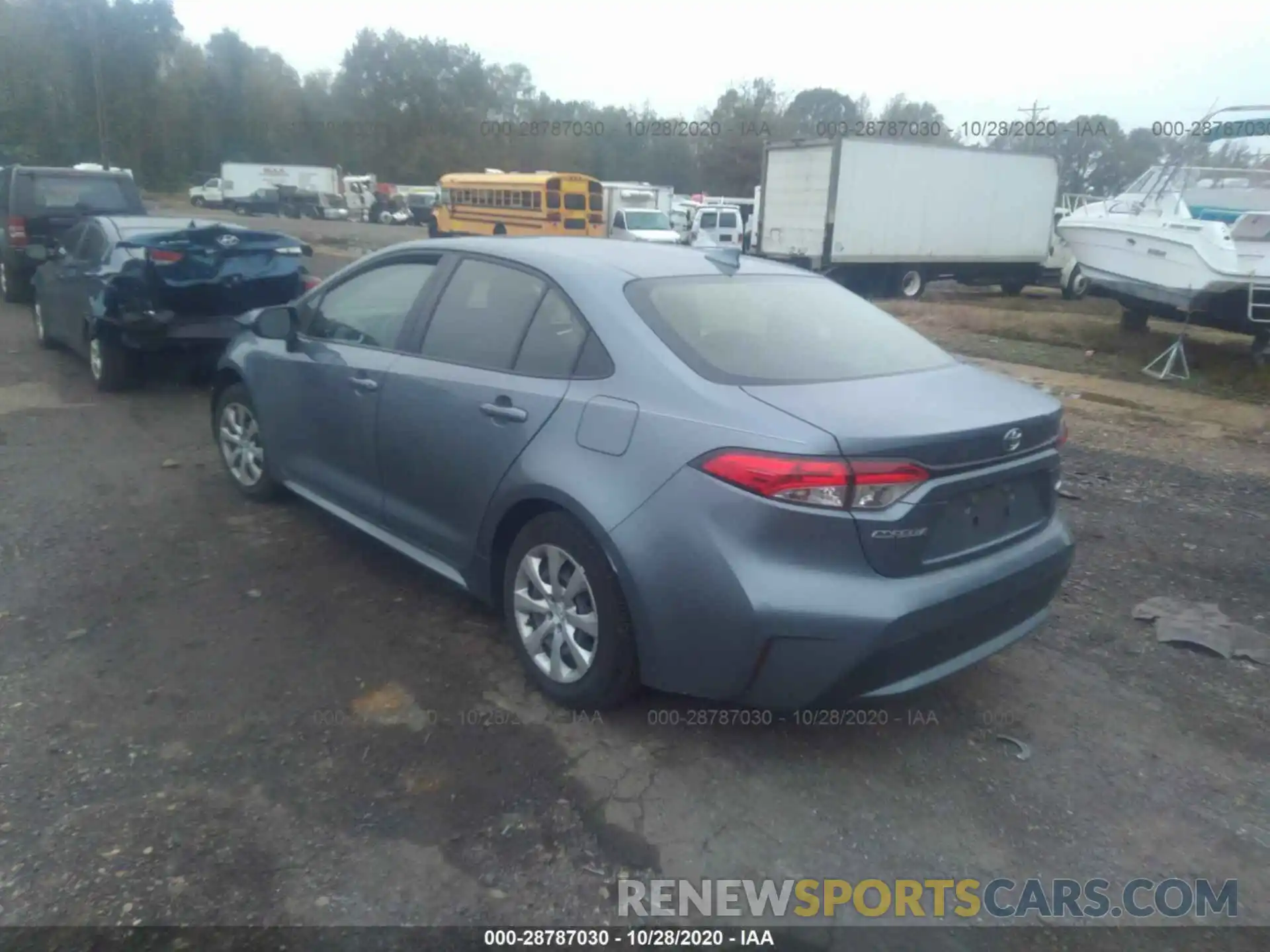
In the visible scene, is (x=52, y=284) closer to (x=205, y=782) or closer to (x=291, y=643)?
(x=291, y=643)

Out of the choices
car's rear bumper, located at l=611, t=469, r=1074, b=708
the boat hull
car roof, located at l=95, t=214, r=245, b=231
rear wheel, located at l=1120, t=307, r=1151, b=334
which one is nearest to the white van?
rear wheel, located at l=1120, t=307, r=1151, b=334

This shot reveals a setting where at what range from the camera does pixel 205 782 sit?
10.2 feet

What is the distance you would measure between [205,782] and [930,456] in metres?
2.51

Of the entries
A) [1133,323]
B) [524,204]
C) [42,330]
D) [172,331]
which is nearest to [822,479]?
[172,331]

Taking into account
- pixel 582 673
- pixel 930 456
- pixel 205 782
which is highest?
pixel 930 456

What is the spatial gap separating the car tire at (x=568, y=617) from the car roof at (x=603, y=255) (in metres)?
1.04

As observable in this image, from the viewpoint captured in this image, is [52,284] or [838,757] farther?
[52,284]

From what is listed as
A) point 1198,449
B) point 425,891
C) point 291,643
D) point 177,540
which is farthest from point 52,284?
point 1198,449

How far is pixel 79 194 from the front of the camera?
12.8 meters

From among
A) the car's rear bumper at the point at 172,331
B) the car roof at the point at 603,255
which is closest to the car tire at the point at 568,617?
the car roof at the point at 603,255

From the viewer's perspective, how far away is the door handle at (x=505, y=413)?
11.7 ft

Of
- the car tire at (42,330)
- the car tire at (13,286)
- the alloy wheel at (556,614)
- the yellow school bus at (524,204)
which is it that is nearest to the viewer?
the alloy wheel at (556,614)

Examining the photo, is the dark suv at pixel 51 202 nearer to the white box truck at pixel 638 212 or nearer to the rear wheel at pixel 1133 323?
the white box truck at pixel 638 212

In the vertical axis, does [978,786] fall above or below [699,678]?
below
